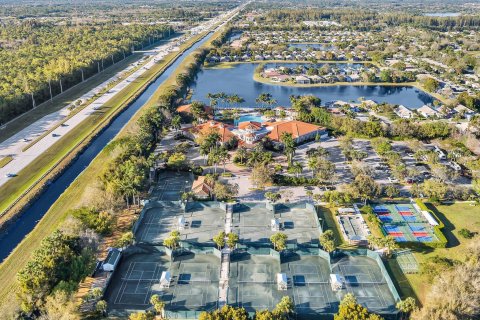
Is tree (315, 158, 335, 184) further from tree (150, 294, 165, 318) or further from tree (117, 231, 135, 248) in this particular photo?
tree (150, 294, 165, 318)

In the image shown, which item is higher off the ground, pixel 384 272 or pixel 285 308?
pixel 285 308

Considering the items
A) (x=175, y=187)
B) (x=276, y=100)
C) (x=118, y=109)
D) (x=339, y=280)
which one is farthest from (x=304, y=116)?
(x=339, y=280)

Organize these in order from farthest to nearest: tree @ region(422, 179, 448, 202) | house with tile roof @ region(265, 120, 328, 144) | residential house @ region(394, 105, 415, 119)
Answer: residential house @ region(394, 105, 415, 119) → house with tile roof @ region(265, 120, 328, 144) → tree @ region(422, 179, 448, 202)

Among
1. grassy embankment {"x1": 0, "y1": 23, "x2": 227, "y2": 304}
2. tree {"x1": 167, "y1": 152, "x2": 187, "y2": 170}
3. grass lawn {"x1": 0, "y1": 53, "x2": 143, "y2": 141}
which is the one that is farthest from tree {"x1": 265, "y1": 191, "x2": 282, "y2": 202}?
grass lawn {"x1": 0, "y1": 53, "x2": 143, "y2": 141}

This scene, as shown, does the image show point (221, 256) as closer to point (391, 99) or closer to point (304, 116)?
point (304, 116)

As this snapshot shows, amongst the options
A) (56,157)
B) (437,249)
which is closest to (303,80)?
(56,157)

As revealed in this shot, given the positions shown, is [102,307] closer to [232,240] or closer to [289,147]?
[232,240]
